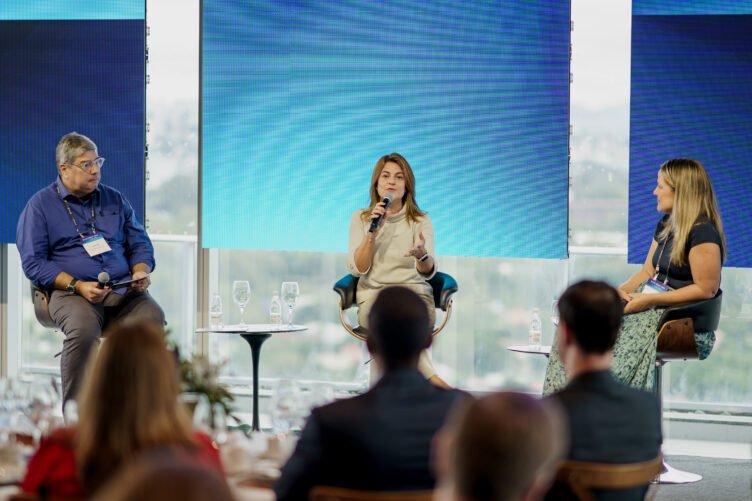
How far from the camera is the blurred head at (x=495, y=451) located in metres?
1.36

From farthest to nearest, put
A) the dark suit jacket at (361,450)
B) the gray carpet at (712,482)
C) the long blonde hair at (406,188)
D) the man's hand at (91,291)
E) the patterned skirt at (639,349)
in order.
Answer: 1. the long blonde hair at (406,188)
2. the man's hand at (91,291)
3. the patterned skirt at (639,349)
4. the gray carpet at (712,482)
5. the dark suit jacket at (361,450)

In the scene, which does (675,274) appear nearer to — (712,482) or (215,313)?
(712,482)

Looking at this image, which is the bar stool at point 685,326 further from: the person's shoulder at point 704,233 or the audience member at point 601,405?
the audience member at point 601,405

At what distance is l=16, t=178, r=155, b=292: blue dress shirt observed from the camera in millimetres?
5727

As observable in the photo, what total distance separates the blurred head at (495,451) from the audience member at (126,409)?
68 centimetres

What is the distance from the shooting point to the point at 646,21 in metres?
5.96

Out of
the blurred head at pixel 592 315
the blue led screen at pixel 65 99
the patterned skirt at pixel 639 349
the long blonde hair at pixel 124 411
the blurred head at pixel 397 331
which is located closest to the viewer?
the long blonde hair at pixel 124 411

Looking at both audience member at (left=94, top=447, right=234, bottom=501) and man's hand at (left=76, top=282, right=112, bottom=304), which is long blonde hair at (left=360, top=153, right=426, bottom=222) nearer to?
man's hand at (left=76, top=282, right=112, bottom=304)

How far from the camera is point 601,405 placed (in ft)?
8.11

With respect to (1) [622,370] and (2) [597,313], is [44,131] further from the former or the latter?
(2) [597,313]

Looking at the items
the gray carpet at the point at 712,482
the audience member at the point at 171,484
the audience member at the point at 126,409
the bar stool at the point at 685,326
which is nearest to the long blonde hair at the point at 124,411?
the audience member at the point at 126,409

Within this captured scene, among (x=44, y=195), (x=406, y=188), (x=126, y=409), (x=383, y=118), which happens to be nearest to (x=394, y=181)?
(x=406, y=188)

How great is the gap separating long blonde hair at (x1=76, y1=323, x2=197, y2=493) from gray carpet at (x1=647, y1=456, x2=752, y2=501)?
10.1ft

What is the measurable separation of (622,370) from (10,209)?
417 cm
